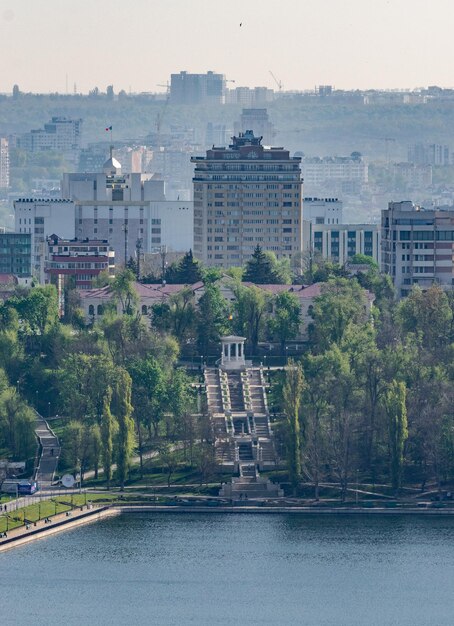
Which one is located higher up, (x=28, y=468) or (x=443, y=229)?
(x=443, y=229)

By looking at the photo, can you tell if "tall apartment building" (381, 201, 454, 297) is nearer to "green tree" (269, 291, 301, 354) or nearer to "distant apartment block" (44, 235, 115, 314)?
"distant apartment block" (44, 235, 115, 314)

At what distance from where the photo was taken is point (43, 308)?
5871 inches

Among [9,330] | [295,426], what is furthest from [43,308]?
[295,426]

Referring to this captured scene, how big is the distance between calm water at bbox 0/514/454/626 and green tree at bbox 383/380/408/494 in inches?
170

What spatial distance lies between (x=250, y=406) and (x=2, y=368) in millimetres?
13199

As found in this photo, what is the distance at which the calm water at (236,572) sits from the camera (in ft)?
330

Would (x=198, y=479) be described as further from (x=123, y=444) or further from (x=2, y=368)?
(x=2, y=368)

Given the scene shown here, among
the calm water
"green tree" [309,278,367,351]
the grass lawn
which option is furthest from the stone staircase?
the calm water

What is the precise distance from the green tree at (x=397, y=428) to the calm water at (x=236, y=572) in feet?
14.2

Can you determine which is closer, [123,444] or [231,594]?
[231,594]

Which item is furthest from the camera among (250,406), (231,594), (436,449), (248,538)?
(250,406)

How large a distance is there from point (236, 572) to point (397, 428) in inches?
771

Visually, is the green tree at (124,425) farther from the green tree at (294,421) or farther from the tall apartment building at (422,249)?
the tall apartment building at (422,249)

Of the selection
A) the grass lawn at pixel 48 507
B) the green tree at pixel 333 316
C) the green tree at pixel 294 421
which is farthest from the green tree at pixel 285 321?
the grass lawn at pixel 48 507
